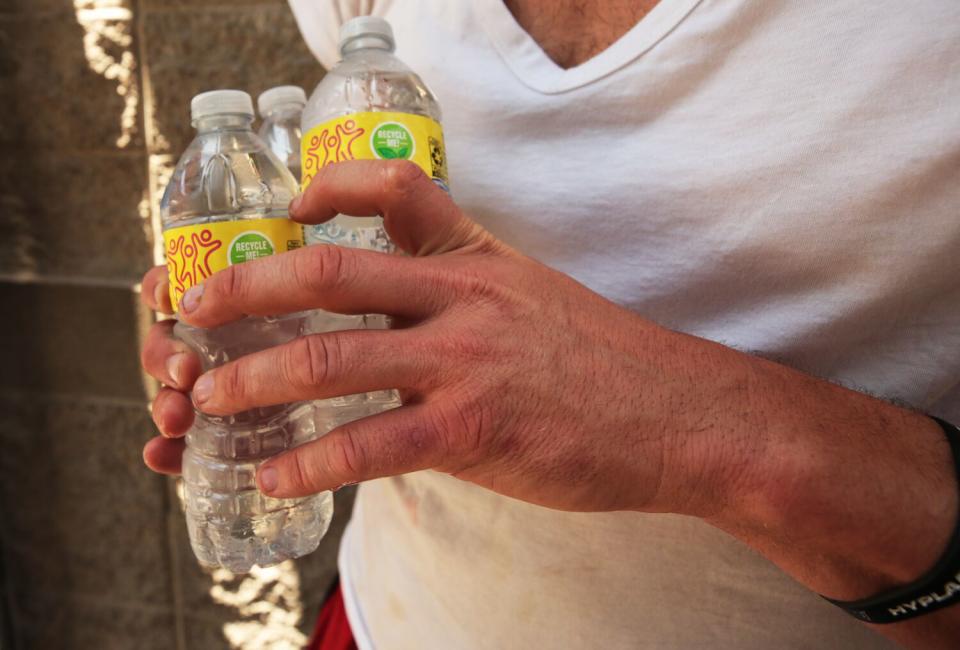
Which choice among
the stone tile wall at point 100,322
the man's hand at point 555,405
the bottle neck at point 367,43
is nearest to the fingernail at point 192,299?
the man's hand at point 555,405

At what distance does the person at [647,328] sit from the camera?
0.65m

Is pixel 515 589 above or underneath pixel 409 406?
underneath

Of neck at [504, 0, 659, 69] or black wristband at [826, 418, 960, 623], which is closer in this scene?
black wristband at [826, 418, 960, 623]

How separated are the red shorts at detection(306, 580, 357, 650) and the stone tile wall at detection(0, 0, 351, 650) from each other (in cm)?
69

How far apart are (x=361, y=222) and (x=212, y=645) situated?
1.96 metres

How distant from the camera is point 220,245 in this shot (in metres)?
0.80

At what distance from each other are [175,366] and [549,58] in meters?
0.64

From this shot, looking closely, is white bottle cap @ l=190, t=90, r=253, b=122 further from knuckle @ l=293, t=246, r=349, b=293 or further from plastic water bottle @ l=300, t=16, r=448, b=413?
knuckle @ l=293, t=246, r=349, b=293

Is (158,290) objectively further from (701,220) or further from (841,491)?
(841,491)

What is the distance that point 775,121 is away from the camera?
804 mm

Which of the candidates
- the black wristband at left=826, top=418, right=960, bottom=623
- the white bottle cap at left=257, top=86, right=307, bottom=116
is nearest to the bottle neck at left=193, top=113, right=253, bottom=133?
the white bottle cap at left=257, top=86, right=307, bottom=116

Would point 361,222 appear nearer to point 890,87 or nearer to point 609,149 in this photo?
point 609,149

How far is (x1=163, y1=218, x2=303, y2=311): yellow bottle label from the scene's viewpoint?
2.61 ft

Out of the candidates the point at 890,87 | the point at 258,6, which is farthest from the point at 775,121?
the point at 258,6
